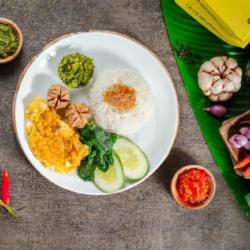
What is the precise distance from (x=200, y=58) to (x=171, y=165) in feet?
1.86

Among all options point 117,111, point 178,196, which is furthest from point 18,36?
point 178,196

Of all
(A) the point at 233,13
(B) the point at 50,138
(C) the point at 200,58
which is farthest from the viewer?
(C) the point at 200,58

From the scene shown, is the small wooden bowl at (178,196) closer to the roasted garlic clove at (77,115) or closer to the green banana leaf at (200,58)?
the green banana leaf at (200,58)

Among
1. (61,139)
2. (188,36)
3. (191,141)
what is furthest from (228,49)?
(61,139)

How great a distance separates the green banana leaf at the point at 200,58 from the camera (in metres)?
2.41

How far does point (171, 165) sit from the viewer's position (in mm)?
2482

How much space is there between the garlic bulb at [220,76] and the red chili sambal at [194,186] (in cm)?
40

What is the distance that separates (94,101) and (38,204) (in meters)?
0.61

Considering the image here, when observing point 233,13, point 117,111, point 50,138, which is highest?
point 233,13

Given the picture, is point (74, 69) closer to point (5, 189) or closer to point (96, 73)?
point (96, 73)

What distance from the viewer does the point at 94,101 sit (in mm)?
2301

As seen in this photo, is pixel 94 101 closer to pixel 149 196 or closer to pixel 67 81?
pixel 67 81

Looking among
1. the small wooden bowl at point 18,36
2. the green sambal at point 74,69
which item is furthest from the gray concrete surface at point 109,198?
the green sambal at point 74,69

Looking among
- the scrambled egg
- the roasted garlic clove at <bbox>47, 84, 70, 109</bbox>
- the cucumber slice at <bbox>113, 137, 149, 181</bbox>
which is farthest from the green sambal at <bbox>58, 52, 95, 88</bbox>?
the cucumber slice at <bbox>113, 137, 149, 181</bbox>
